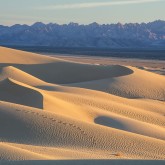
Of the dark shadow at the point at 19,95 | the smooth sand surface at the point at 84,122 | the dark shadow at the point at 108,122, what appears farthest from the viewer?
the dark shadow at the point at 19,95

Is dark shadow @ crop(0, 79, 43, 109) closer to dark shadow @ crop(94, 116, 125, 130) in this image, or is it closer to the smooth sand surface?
the smooth sand surface

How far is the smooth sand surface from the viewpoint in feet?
37.0

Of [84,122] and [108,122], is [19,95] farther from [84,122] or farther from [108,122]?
[84,122]

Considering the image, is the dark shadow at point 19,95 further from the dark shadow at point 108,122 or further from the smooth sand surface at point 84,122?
the dark shadow at point 108,122

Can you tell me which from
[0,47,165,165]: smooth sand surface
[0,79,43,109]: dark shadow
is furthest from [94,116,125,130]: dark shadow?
[0,79,43,109]: dark shadow

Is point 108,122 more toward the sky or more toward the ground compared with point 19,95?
more toward the ground

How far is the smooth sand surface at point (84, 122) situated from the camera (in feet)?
37.0

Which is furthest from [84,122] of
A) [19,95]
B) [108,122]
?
[19,95]

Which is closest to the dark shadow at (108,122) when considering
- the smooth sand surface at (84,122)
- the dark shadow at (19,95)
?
the smooth sand surface at (84,122)

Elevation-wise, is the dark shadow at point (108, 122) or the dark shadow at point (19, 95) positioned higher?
the dark shadow at point (19, 95)

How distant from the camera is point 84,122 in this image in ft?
51.5

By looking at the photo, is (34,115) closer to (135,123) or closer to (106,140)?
(106,140)

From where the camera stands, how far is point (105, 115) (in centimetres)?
1953

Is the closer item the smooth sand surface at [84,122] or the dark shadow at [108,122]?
the smooth sand surface at [84,122]
